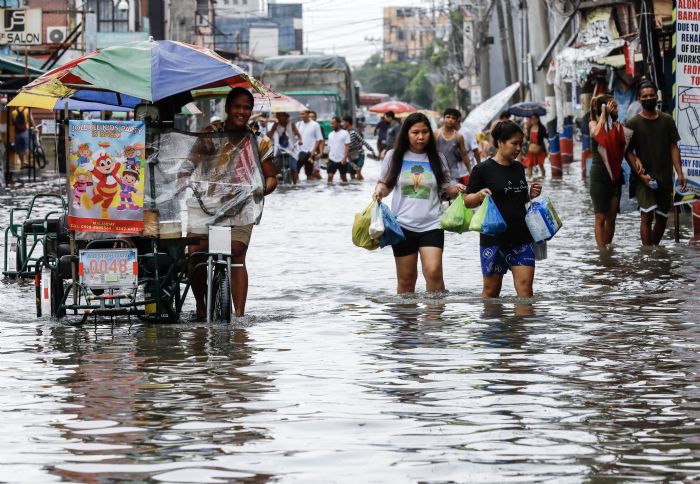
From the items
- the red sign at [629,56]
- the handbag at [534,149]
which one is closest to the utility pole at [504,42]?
the handbag at [534,149]

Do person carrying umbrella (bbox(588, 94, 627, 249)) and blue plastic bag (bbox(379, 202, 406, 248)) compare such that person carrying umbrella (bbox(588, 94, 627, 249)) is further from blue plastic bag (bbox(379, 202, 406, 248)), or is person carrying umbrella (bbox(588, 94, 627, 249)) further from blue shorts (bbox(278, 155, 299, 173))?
blue shorts (bbox(278, 155, 299, 173))

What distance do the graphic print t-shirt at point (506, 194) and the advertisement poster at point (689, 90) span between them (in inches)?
253

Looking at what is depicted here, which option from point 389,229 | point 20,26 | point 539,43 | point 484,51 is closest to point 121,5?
point 539,43

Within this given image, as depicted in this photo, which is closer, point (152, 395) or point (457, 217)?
point (152, 395)

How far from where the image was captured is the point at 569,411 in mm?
7633

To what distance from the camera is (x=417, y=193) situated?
12.1m

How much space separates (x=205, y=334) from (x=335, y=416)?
3.39 metres

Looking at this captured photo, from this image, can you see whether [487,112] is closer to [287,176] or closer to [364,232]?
[287,176]

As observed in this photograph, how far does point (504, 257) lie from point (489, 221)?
1.83 feet

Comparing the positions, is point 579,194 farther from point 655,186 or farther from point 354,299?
point 354,299

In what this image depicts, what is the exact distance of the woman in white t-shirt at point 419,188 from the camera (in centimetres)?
1207

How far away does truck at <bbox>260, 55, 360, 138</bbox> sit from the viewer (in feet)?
159

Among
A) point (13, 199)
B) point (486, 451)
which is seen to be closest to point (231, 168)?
point (486, 451)

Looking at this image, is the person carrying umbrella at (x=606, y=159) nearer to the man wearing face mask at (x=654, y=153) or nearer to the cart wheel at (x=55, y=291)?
the man wearing face mask at (x=654, y=153)
